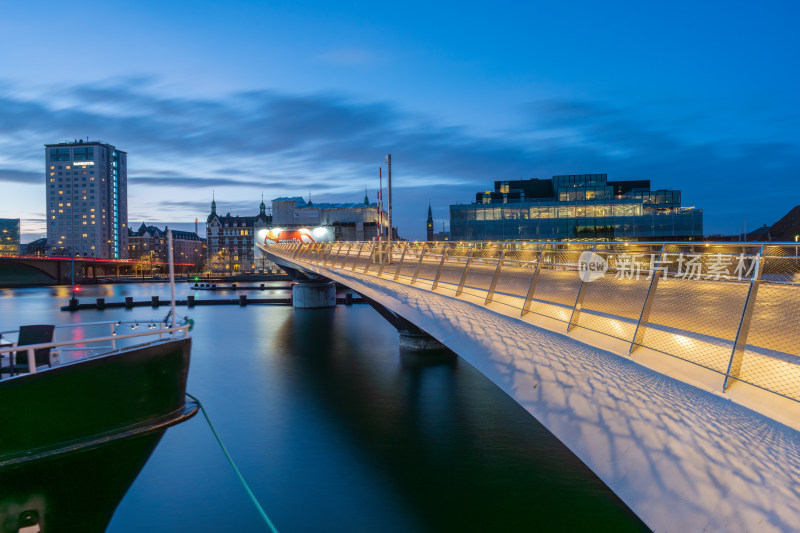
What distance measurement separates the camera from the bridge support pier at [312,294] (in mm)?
60750

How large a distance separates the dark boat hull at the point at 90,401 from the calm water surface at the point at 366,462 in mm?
1348

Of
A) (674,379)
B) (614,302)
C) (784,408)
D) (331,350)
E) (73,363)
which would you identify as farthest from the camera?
(331,350)

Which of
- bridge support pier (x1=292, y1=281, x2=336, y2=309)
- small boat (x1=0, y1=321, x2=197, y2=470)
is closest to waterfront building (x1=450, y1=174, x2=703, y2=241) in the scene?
bridge support pier (x1=292, y1=281, x2=336, y2=309)

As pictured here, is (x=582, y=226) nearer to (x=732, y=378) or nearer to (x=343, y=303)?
(x=343, y=303)

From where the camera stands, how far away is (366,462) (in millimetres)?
15367

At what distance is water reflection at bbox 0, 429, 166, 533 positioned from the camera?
861 cm

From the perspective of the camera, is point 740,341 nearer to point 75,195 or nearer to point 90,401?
point 90,401

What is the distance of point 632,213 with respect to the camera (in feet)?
235

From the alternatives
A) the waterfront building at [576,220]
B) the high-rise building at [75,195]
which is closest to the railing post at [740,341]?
the waterfront building at [576,220]

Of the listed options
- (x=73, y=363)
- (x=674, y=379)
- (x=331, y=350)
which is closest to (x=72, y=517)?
(x=73, y=363)

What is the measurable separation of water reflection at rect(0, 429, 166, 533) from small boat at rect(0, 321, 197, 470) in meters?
0.17

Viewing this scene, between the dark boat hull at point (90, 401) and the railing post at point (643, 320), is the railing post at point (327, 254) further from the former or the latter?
the railing post at point (643, 320)

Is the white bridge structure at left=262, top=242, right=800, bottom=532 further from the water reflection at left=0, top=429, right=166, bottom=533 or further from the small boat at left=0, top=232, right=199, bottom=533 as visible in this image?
the water reflection at left=0, top=429, right=166, bottom=533

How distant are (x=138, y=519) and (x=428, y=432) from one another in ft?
28.1
